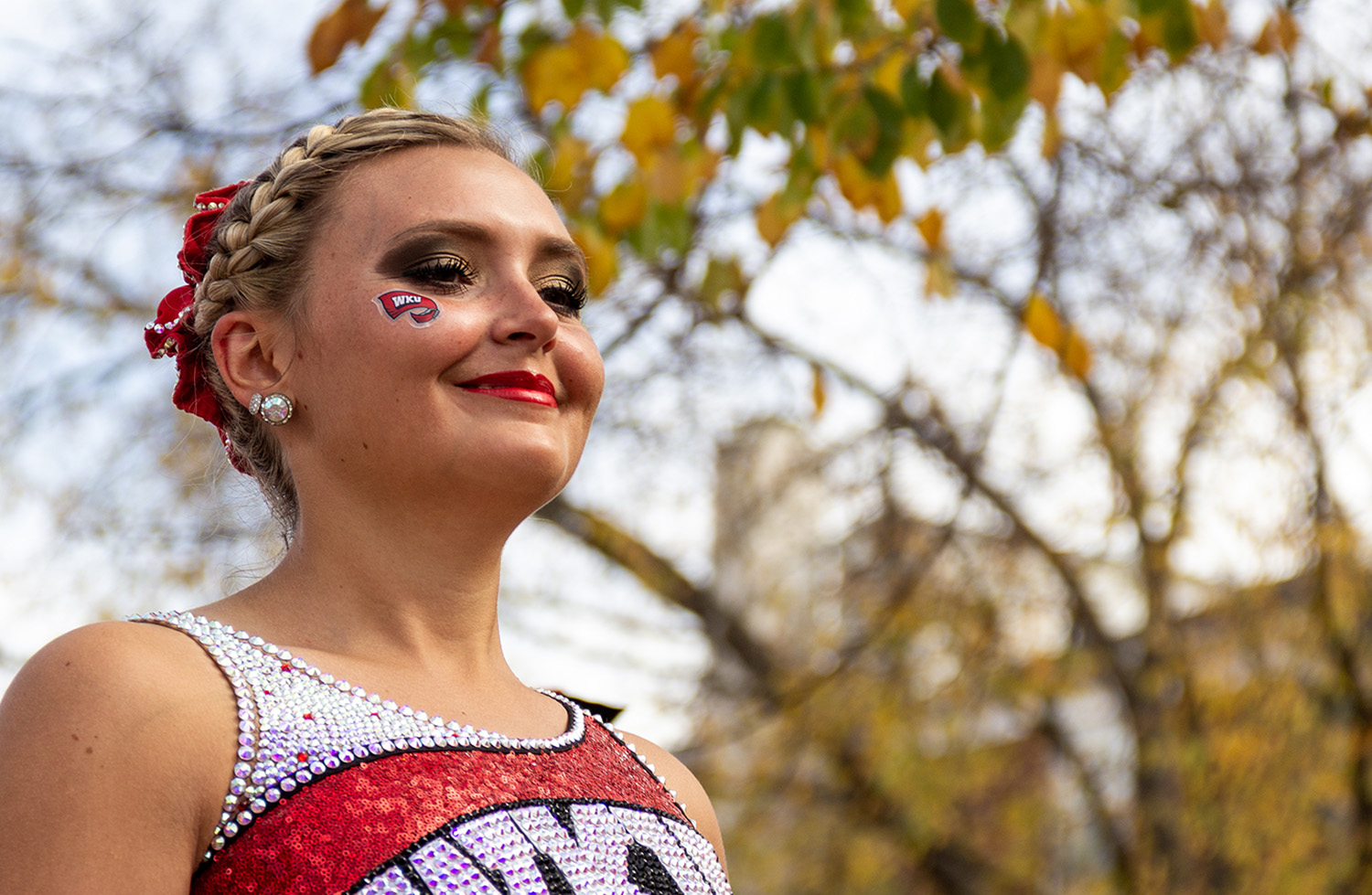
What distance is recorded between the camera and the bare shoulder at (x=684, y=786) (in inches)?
76.0

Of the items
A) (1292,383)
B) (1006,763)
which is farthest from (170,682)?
(1006,763)

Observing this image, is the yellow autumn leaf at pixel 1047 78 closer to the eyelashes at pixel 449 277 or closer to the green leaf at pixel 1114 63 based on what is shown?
the green leaf at pixel 1114 63

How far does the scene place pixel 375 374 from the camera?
159 centimetres

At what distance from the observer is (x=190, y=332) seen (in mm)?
1867

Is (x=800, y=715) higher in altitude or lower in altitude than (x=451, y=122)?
lower

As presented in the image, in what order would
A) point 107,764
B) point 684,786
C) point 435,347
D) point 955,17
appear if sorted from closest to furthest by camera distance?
point 107,764
point 435,347
point 684,786
point 955,17

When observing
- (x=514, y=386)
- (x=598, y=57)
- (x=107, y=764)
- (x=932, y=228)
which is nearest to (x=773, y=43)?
(x=598, y=57)

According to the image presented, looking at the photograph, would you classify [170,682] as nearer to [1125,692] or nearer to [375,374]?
[375,374]

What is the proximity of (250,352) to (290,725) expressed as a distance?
0.50m

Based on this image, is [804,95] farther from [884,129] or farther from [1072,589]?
[1072,589]

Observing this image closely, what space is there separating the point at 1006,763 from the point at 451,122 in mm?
5827

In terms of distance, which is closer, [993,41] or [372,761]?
[372,761]

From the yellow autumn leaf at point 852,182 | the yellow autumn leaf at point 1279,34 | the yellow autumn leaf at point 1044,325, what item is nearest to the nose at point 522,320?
the yellow autumn leaf at point 852,182

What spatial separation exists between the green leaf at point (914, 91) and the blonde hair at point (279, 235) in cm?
143
